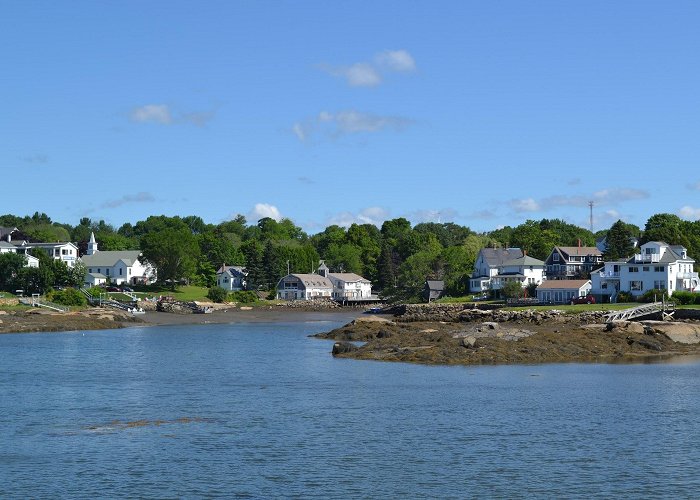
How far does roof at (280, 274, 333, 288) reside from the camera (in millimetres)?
143750

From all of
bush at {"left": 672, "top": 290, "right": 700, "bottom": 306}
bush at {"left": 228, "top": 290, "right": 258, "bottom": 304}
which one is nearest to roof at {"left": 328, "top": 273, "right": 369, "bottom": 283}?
bush at {"left": 228, "top": 290, "right": 258, "bottom": 304}

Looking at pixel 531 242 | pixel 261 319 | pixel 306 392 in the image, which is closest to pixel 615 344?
pixel 306 392

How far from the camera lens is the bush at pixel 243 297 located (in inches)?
5228

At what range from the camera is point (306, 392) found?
40.0 meters

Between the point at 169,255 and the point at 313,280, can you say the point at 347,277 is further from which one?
the point at 169,255

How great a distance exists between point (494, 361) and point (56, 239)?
147 m

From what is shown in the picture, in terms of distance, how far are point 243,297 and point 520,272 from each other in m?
41.0

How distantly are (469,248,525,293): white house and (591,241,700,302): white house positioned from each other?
25.9 m

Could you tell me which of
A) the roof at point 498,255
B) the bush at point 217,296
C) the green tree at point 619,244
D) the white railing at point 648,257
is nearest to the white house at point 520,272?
the roof at point 498,255

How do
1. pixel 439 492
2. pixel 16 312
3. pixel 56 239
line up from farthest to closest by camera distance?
pixel 56 239 < pixel 16 312 < pixel 439 492

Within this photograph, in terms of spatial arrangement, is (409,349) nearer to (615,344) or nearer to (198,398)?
(615,344)

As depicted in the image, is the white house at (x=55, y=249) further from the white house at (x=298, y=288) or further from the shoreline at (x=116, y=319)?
the shoreline at (x=116, y=319)

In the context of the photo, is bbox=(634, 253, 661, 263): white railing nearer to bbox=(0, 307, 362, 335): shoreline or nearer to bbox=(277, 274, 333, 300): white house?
bbox=(0, 307, 362, 335): shoreline

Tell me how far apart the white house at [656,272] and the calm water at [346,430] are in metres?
44.9
